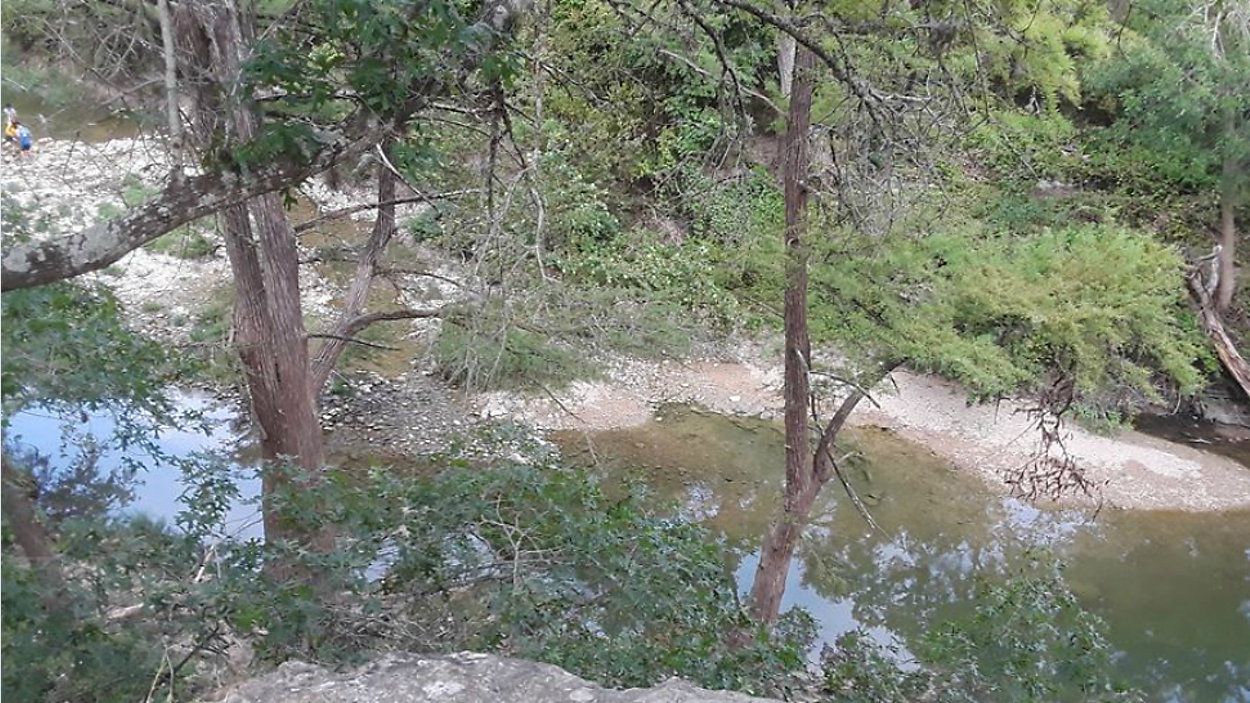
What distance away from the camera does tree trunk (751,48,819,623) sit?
5.09 metres

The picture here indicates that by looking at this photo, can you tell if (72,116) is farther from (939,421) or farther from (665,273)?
(939,421)

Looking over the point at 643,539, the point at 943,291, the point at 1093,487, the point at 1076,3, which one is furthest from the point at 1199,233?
the point at 643,539

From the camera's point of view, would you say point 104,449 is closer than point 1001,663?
Yes

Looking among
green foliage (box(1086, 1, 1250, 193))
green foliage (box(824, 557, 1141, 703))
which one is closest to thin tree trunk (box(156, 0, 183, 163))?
green foliage (box(824, 557, 1141, 703))

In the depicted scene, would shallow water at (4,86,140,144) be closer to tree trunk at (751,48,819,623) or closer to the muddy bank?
tree trunk at (751,48,819,623)

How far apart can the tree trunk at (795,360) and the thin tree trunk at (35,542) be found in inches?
128

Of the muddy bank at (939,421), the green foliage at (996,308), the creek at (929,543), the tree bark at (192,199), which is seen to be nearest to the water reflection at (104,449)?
the tree bark at (192,199)

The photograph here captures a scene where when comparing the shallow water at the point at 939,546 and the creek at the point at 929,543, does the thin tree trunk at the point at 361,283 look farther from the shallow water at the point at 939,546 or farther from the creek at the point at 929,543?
the shallow water at the point at 939,546

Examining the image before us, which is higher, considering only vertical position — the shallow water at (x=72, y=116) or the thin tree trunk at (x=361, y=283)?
the shallow water at (x=72, y=116)

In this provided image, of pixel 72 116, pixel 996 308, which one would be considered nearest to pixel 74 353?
pixel 72 116

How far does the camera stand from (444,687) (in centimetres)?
222

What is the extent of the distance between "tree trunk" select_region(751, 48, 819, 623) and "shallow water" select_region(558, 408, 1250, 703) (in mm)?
1506

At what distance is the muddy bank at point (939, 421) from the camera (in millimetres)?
8992

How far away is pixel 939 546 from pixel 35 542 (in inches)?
293
